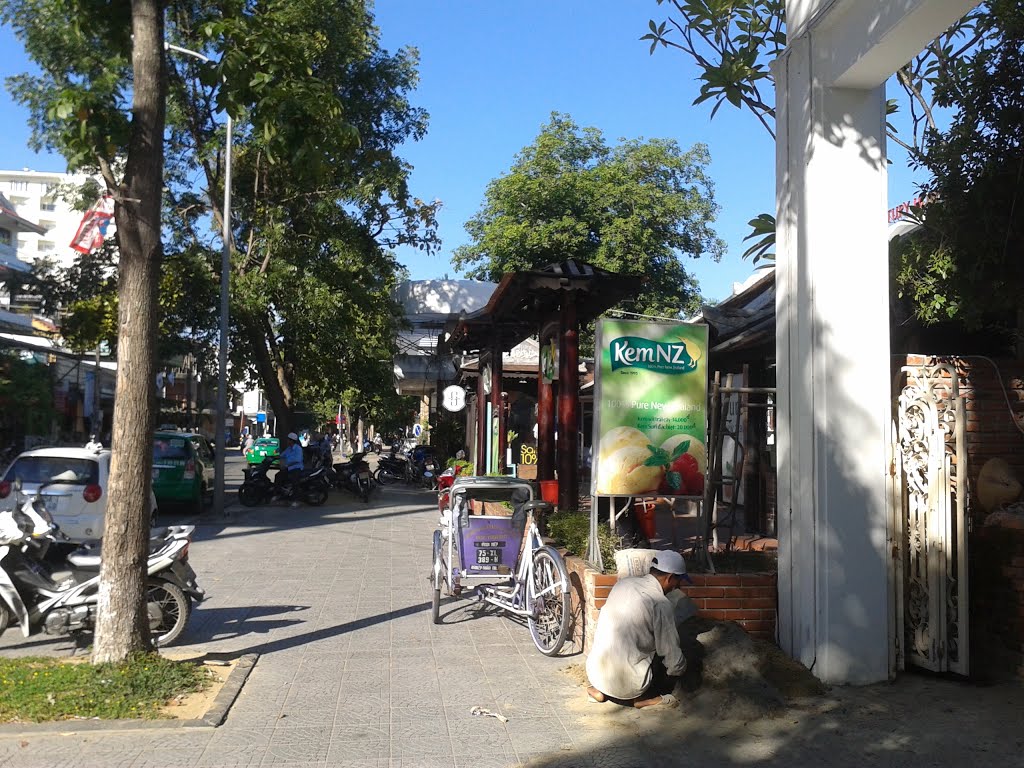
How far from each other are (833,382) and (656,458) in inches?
70.3

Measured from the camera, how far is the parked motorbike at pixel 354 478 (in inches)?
892

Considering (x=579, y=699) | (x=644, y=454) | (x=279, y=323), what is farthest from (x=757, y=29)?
(x=279, y=323)

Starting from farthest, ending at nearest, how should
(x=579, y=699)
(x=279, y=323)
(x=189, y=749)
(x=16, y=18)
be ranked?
(x=279, y=323) → (x=16, y=18) → (x=579, y=699) → (x=189, y=749)

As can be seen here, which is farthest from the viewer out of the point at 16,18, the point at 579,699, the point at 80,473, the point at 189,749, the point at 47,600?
the point at 16,18

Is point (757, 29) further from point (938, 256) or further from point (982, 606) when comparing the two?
point (982, 606)

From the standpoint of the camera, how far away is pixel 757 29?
28.5 ft

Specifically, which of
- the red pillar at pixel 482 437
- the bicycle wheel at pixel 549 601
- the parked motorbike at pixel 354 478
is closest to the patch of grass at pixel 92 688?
the bicycle wheel at pixel 549 601

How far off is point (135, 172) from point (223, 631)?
4085 millimetres

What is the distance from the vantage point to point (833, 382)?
6.57 meters

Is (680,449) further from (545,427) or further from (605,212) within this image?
(605,212)

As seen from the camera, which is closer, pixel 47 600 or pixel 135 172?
pixel 135 172

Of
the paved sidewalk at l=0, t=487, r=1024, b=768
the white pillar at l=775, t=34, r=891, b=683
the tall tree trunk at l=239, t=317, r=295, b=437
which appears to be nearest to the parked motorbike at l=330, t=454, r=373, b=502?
the tall tree trunk at l=239, t=317, r=295, b=437

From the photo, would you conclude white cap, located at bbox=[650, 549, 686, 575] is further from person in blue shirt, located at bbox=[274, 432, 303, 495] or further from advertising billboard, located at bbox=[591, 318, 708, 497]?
person in blue shirt, located at bbox=[274, 432, 303, 495]

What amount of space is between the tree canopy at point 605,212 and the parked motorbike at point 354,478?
7.92 metres
